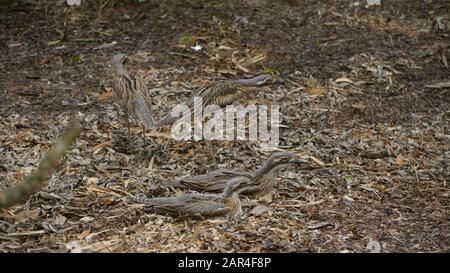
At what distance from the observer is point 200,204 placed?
591 centimetres

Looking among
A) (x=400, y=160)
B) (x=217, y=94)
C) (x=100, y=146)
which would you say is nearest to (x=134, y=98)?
(x=100, y=146)

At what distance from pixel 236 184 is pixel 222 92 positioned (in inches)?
57.7

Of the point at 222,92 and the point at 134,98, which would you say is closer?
the point at 134,98

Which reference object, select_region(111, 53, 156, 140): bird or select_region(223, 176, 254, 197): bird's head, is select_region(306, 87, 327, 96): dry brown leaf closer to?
select_region(111, 53, 156, 140): bird

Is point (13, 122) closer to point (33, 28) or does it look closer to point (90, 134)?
point (90, 134)

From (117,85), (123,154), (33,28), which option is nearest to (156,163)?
(123,154)

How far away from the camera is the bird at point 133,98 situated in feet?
22.8

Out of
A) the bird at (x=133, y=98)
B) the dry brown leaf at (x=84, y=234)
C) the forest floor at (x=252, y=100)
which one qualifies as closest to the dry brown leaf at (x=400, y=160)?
the forest floor at (x=252, y=100)

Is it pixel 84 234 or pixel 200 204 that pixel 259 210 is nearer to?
pixel 200 204

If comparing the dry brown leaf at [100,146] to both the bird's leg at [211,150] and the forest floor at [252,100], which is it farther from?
the bird's leg at [211,150]

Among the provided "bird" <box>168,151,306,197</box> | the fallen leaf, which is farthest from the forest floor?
"bird" <box>168,151,306,197</box>

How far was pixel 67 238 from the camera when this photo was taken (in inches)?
224

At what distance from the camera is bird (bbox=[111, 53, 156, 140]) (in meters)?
6.94

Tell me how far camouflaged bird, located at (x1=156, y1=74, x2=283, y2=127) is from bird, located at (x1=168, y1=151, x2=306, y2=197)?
2.70 ft
